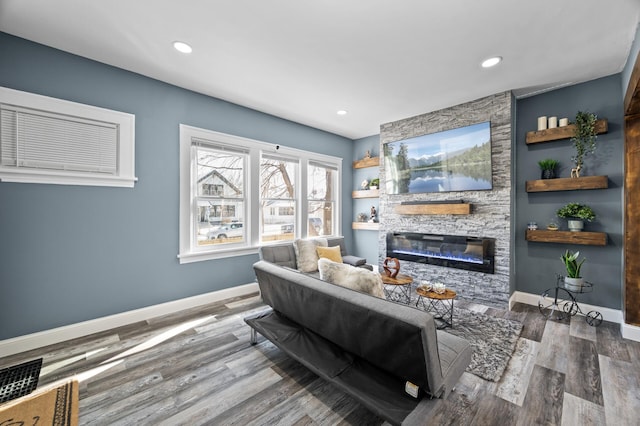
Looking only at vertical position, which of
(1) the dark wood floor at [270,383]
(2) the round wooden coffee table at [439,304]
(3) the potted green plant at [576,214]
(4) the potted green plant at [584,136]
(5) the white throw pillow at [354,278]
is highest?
(4) the potted green plant at [584,136]

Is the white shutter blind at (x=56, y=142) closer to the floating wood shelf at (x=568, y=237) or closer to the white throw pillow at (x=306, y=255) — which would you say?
the white throw pillow at (x=306, y=255)

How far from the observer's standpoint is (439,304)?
3.63 m

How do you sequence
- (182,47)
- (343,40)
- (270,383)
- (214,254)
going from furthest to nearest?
(214,254) → (182,47) → (343,40) → (270,383)

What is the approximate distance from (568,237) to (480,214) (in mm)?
992

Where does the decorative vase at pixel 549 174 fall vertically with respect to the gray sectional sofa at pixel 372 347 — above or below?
above

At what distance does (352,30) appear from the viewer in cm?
233

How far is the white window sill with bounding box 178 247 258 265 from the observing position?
11.4ft

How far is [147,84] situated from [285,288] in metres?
3.05

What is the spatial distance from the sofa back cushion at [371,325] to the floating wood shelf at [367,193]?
359cm

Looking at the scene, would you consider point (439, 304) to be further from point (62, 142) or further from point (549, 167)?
point (62, 142)

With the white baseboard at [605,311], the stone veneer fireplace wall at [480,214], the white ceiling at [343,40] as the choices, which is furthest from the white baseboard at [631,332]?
the white ceiling at [343,40]

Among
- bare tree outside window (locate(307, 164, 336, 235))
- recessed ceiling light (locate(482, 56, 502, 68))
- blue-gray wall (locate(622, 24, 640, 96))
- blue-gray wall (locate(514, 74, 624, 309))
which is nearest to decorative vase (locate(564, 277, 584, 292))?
blue-gray wall (locate(514, 74, 624, 309))

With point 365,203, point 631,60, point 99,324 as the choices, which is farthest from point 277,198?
point 631,60

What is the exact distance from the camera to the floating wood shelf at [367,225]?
5.40 metres
